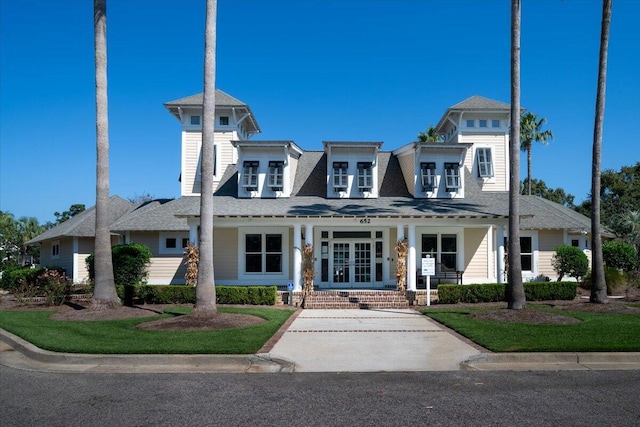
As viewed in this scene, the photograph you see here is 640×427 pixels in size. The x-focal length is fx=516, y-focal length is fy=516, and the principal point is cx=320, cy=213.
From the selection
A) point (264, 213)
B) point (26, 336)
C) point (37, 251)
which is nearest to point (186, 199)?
point (264, 213)

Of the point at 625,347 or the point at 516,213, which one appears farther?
the point at 516,213

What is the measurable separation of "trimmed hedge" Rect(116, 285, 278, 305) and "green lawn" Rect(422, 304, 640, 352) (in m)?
6.42

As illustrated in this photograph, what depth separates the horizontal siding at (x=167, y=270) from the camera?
79.1ft

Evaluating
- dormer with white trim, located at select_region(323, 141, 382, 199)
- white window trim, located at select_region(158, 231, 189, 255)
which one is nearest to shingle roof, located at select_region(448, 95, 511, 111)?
dormer with white trim, located at select_region(323, 141, 382, 199)

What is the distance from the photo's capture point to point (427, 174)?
77.1 feet

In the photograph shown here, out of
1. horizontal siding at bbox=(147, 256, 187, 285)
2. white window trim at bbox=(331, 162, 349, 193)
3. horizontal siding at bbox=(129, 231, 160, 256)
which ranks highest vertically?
white window trim at bbox=(331, 162, 349, 193)

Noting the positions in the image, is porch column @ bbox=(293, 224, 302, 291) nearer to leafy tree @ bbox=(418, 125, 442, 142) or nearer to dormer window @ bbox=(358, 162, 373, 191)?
dormer window @ bbox=(358, 162, 373, 191)

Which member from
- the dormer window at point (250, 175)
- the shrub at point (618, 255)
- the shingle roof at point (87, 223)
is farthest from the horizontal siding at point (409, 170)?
the shingle roof at point (87, 223)

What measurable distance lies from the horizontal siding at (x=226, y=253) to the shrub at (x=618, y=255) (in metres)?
17.6

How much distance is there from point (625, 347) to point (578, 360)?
1260mm

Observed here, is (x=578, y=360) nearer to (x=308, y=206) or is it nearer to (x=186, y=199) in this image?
(x=308, y=206)

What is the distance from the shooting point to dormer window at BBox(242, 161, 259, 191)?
75.8ft

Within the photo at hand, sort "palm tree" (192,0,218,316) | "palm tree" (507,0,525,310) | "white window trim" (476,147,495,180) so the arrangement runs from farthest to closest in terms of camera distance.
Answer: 1. "white window trim" (476,147,495,180)
2. "palm tree" (507,0,525,310)
3. "palm tree" (192,0,218,316)

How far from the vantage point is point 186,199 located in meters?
26.2
